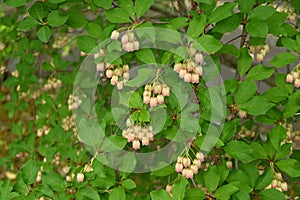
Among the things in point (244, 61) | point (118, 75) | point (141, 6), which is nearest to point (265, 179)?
point (244, 61)

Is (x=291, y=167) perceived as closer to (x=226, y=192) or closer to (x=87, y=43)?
(x=226, y=192)

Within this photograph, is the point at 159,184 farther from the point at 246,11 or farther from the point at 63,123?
the point at 246,11

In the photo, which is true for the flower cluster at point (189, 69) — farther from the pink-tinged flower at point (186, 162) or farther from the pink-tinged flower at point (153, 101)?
the pink-tinged flower at point (186, 162)

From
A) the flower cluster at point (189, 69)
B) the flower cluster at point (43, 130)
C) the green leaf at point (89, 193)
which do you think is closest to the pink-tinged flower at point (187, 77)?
the flower cluster at point (189, 69)

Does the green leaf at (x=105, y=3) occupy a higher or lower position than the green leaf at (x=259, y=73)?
higher

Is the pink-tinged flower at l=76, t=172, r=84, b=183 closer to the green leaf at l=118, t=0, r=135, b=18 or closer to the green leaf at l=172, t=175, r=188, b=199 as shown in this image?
the green leaf at l=172, t=175, r=188, b=199

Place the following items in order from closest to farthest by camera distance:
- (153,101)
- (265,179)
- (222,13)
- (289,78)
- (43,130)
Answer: (153,101)
(222,13)
(265,179)
(289,78)
(43,130)

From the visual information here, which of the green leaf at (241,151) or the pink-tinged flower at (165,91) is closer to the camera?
the pink-tinged flower at (165,91)
